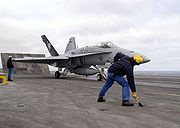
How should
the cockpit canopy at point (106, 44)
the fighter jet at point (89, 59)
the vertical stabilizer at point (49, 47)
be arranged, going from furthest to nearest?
the vertical stabilizer at point (49, 47) → the cockpit canopy at point (106, 44) → the fighter jet at point (89, 59)

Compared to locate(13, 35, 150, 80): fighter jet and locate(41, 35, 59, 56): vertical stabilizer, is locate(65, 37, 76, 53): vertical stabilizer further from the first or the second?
locate(13, 35, 150, 80): fighter jet

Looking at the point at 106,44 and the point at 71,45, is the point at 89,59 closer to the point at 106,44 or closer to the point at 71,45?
the point at 106,44

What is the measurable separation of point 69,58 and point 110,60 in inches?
205

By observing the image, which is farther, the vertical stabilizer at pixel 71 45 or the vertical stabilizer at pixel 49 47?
the vertical stabilizer at pixel 71 45

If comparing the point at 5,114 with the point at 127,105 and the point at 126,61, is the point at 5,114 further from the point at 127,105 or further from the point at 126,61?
the point at 126,61

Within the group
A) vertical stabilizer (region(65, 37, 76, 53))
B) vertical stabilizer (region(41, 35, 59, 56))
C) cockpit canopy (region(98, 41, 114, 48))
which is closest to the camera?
cockpit canopy (region(98, 41, 114, 48))

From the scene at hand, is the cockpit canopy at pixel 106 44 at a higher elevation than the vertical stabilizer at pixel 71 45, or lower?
lower

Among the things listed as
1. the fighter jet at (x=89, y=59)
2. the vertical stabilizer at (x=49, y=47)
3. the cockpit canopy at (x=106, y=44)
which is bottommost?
the fighter jet at (x=89, y=59)

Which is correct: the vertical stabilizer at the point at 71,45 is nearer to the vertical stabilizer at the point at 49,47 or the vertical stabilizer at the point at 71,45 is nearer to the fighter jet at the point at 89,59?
the vertical stabilizer at the point at 49,47

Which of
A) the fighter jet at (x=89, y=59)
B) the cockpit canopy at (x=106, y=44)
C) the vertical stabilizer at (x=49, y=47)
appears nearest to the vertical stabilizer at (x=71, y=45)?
the vertical stabilizer at (x=49, y=47)

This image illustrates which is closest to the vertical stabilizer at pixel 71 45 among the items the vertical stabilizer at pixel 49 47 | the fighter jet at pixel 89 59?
the vertical stabilizer at pixel 49 47

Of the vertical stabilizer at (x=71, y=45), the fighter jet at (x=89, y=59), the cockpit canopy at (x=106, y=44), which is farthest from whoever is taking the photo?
the vertical stabilizer at (x=71, y=45)

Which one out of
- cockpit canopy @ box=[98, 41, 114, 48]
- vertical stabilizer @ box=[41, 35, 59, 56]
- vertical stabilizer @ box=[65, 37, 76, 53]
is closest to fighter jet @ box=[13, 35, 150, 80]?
cockpit canopy @ box=[98, 41, 114, 48]

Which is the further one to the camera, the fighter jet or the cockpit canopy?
the cockpit canopy
